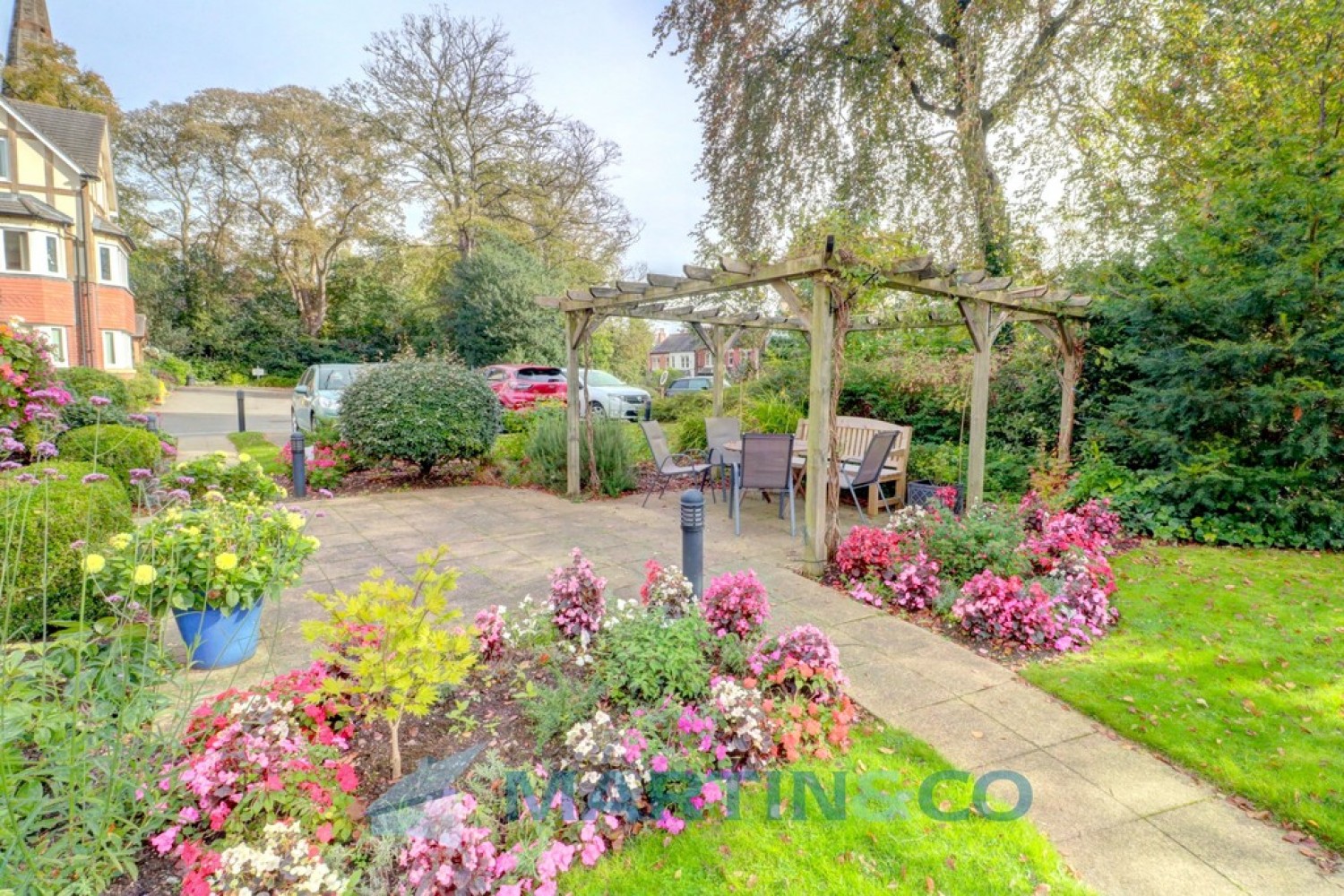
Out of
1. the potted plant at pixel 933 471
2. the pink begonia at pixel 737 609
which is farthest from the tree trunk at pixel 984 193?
the pink begonia at pixel 737 609

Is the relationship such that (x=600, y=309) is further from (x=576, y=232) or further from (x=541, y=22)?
(x=576, y=232)

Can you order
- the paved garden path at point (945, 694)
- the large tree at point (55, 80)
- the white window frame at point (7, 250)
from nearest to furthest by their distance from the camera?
the paved garden path at point (945, 694), the white window frame at point (7, 250), the large tree at point (55, 80)

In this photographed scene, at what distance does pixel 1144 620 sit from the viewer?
3.63 m

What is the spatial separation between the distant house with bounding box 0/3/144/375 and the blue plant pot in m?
17.3

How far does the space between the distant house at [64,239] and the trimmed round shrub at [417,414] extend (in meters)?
13.3

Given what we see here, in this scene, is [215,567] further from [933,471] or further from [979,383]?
[933,471]

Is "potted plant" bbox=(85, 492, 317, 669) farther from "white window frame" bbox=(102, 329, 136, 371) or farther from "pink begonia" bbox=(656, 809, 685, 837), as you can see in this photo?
"white window frame" bbox=(102, 329, 136, 371)

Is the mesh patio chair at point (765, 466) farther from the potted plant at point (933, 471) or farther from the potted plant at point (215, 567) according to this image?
the potted plant at point (215, 567)

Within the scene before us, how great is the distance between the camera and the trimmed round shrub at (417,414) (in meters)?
7.14

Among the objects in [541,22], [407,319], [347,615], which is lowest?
[347,615]

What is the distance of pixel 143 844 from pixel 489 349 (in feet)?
61.3

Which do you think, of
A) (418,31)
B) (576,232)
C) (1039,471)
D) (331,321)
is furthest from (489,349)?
(1039,471)

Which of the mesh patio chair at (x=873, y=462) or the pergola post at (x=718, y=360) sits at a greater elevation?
the pergola post at (x=718, y=360)

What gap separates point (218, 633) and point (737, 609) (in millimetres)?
2391
